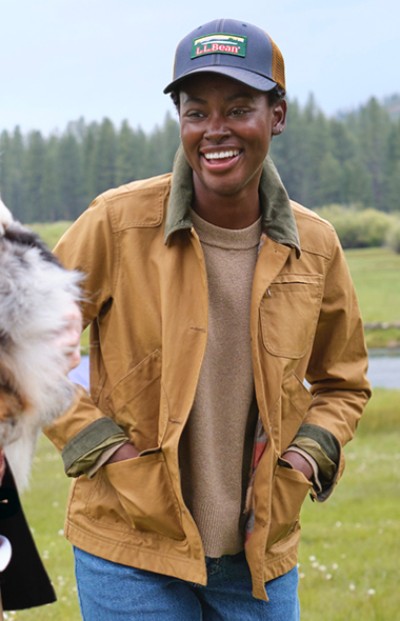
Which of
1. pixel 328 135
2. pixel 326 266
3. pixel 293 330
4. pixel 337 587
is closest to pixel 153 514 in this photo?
pixel 293 330

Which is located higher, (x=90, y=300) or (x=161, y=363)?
(x=90, y=300)

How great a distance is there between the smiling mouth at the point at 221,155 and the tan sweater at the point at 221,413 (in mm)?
251

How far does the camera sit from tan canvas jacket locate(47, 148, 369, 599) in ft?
11.5

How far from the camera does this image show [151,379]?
142 inches

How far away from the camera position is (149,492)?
3488 mm

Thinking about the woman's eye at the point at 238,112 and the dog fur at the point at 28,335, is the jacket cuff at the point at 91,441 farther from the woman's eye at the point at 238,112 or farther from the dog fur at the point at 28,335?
the woman's eye at the point at 238,112

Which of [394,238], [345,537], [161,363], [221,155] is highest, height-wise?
[221,155]

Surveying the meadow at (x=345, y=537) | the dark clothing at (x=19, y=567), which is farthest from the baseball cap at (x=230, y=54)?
the dark clothing at (x=19, y=567)

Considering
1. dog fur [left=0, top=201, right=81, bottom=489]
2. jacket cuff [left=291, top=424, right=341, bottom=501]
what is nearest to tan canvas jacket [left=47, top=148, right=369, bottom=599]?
jacket cuff [left=291, top=424, right=341, bottom=501]

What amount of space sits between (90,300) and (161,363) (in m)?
0.35

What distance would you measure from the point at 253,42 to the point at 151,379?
1.31 meters

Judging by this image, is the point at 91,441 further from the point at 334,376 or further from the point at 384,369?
the point at 384,369

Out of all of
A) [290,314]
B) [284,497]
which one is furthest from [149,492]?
[290,314]

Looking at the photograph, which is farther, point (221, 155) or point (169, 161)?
point (169, 161)
